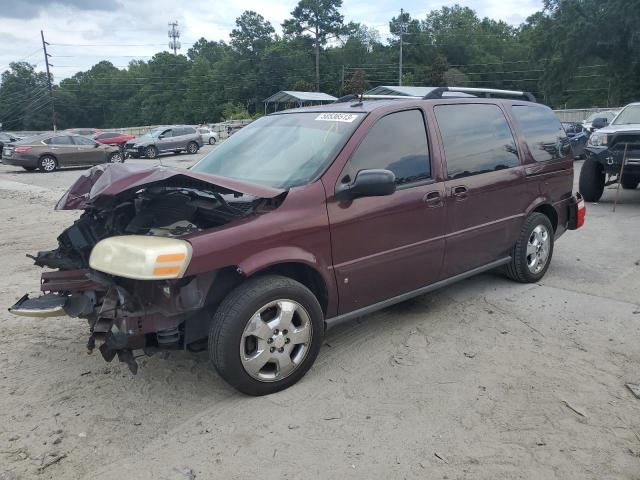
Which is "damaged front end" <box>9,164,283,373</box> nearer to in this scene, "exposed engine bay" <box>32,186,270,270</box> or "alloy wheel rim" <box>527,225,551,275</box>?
"exposed engine bay" <box>32,186,270,270</box>

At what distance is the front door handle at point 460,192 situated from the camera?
422cm

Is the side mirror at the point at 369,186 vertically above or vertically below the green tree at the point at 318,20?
below

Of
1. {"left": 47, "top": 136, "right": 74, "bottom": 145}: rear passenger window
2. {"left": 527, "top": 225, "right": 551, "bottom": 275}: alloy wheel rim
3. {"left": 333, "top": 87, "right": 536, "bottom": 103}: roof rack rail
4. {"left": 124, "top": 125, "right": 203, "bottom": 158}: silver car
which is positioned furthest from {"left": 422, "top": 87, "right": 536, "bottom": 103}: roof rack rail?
{"left": 124, "top": 125, "right": 203, "bottom": 158}: silver car

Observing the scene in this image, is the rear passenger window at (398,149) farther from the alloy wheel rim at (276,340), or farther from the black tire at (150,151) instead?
the black tire at (150,151)

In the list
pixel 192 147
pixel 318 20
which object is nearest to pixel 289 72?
pixel 318 20

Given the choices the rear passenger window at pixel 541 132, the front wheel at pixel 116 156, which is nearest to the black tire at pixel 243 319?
the rear passenger window at pixel 541 132

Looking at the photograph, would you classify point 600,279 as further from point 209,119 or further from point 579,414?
point 209,119

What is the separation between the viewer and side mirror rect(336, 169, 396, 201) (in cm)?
339

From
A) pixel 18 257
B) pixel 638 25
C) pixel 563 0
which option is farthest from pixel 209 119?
pixel 18 257

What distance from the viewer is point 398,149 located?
12.9 ft

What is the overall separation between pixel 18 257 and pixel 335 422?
5506 millimetres

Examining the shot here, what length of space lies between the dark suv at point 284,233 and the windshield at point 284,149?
15 millimetres

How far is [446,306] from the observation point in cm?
477

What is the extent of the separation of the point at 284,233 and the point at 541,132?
334 cm
